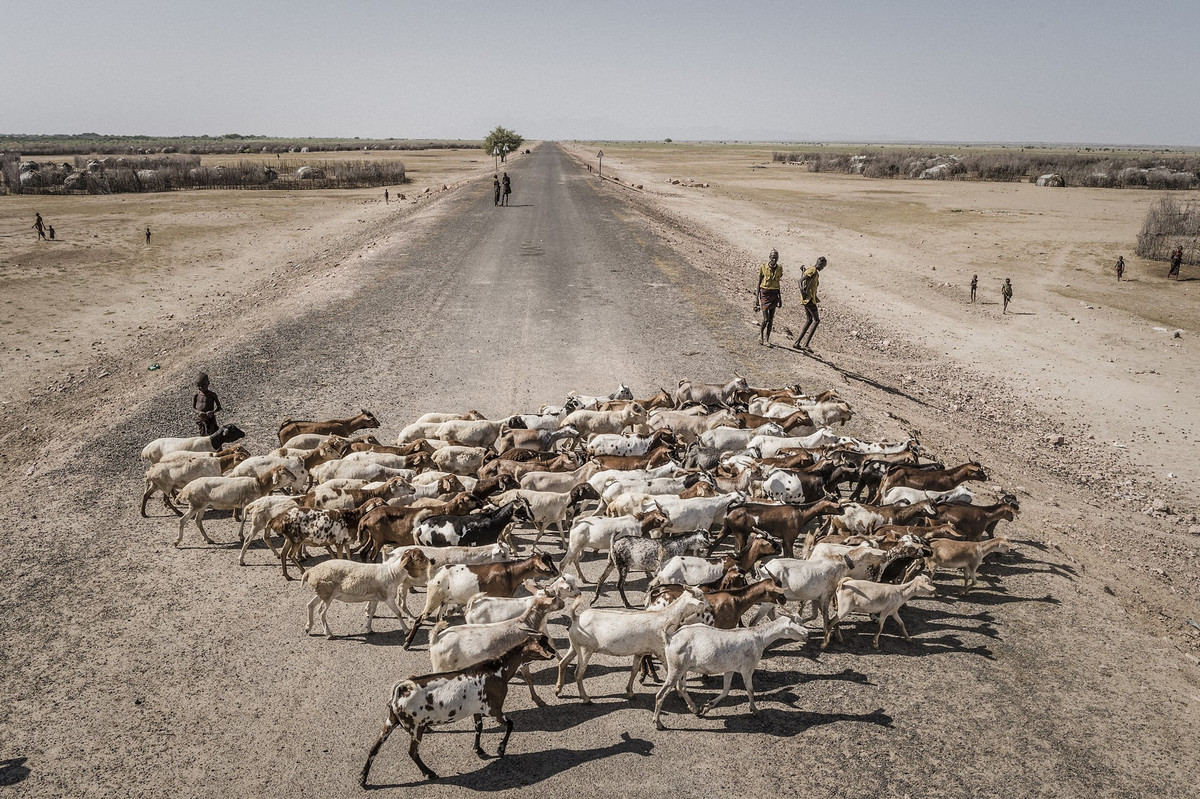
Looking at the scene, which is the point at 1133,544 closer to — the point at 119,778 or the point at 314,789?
the point at 314,789

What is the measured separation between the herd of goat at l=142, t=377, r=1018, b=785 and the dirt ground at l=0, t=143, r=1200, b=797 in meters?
0.71

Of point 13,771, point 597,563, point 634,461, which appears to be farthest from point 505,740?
point 634,461

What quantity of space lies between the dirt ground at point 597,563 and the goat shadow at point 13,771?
0.11 feet

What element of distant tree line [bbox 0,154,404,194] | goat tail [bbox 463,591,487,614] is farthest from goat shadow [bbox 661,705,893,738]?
distant tree line [bbox 0,154,404,194]

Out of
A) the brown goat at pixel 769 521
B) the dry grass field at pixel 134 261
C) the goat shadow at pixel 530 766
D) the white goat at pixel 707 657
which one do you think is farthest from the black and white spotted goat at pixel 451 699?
the dry grass field at pixel 134 261

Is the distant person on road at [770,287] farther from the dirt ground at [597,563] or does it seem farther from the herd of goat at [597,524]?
the herd of goat at [597,524]

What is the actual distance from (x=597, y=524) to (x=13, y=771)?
7.05 meters

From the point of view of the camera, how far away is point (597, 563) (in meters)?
11.3

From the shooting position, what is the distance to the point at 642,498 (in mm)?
11250

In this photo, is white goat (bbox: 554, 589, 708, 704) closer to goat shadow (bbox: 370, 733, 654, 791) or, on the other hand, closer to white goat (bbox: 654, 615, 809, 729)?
white goat (bbox: 654, 615, 809, 729)

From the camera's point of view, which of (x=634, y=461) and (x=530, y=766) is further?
(x=634, y=461)

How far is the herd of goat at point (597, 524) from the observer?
26.5 feet

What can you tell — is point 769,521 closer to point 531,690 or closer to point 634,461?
point 634,461

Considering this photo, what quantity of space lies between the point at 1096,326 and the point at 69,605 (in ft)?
105
